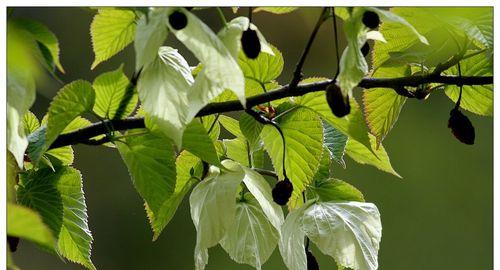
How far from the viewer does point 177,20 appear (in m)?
0.25

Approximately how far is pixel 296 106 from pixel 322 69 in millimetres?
1112

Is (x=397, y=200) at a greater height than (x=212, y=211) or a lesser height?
lesser

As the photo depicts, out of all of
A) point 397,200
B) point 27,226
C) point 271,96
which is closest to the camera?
point 27,226

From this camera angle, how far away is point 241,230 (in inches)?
13.5

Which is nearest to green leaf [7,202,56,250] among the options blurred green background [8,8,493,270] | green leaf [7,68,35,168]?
green leaf [7,68,35,168]

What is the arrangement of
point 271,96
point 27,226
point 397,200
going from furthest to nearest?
point 397,200 < point 271,96 < point 27,226

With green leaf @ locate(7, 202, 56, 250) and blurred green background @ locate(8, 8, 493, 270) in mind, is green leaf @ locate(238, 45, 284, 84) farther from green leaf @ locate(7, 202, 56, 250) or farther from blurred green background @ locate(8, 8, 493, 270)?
blurred green background @ locate(8, 8, 493, 270)

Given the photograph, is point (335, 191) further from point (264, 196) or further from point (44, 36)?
point (44, 36)

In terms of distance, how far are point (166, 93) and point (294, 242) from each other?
10 cm

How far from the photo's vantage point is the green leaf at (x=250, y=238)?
34 cm

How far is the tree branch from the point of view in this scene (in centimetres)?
29

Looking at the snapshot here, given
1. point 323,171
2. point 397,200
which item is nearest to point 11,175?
point 323,171

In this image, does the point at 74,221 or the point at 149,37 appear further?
the point at 74,221

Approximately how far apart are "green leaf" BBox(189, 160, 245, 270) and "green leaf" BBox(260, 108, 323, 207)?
23 millimetres
